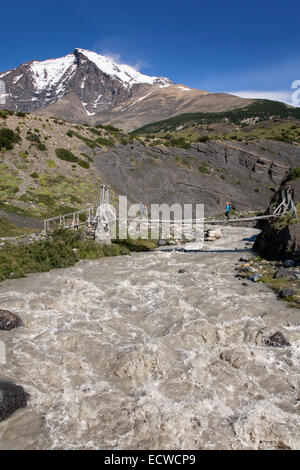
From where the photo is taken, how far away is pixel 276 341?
714 cm

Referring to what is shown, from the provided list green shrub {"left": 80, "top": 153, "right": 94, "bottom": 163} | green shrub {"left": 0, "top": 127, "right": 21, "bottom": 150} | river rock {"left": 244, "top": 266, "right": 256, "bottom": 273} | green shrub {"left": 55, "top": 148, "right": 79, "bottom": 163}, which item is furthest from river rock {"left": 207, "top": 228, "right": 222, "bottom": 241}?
green shrub {"left": 0, "top": 127, "right": 21, "bottom": 150}

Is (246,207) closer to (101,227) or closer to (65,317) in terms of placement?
(101,227)

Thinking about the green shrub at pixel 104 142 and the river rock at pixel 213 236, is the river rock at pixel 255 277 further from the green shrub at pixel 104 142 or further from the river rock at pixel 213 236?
the green shrub at pixel 104 142

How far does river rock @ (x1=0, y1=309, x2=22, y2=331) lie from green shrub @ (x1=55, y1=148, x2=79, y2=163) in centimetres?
2546

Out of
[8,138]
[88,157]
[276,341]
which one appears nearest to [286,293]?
[276,341]

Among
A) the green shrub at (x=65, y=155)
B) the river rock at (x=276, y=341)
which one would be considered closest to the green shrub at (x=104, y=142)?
the green shrub at (x=65, y=155)

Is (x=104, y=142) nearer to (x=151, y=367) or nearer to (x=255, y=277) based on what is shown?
(x=255, y=277)

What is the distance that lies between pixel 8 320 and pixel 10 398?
314 centimetres

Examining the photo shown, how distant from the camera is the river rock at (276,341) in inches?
279

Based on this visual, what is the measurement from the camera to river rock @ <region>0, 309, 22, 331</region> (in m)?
7.80

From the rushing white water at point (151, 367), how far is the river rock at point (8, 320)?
20 centimetres

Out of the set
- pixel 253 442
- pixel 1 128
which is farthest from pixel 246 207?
pixel 253 442

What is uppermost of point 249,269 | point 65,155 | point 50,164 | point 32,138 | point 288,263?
point 32,138

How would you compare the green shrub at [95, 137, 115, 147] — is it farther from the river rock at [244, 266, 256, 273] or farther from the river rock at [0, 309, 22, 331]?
the river rock at [0, 309, 22, 331]
